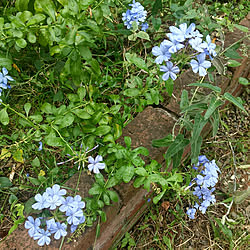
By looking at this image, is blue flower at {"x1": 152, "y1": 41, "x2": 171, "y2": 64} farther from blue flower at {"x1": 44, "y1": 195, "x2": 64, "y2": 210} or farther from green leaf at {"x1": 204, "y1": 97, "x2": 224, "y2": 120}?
blue flower at {"x1": 44, "y1": 195, "x2": 64, "y2": 210}

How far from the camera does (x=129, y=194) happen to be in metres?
1.36

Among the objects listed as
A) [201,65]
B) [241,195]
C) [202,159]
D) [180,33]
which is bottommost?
[241,195]

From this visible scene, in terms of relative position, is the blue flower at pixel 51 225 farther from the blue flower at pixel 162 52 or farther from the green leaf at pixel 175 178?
the blue flower at pixel 162 52

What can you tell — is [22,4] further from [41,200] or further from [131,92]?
[41,200]

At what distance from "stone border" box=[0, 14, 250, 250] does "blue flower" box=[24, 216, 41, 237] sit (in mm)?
121

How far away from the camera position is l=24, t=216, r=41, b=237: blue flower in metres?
1.08

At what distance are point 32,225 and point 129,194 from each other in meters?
0.48

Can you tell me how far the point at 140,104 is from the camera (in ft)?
4.86

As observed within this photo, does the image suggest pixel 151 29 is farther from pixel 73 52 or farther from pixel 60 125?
pixel 60 125

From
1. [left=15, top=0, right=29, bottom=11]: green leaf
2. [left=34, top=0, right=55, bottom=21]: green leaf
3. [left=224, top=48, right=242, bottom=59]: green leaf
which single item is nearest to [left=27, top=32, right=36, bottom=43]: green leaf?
[left=34, top=0, right=55, bottom=21]: green leaf

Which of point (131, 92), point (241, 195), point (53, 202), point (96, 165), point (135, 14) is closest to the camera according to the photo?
point (53, 202)

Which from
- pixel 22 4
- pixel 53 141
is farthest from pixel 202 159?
pixel 22 4

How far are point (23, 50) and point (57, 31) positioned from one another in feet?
1.39

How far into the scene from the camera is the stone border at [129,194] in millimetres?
1182
